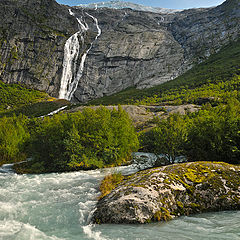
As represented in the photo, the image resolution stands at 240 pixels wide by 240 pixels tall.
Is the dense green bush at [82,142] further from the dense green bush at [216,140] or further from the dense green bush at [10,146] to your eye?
the dense green bush at [216,140]

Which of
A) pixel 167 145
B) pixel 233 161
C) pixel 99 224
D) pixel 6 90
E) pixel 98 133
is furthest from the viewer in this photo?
pixel 6 90

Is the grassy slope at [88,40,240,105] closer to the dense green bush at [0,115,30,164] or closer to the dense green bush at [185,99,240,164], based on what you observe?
the dense green bush at [0,115,30,164]

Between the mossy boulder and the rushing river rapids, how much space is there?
0.37m

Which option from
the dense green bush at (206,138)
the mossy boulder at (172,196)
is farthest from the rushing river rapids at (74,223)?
the dense green bush at (206,138)

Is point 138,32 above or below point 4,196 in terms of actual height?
above

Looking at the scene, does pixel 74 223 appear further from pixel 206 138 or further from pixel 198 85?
pixel 198 85

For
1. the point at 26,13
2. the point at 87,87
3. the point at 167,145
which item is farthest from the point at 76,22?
the point at 167,145

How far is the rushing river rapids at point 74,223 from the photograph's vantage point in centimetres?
650

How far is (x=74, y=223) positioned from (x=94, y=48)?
6065 inches

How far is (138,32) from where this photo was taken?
531 ft

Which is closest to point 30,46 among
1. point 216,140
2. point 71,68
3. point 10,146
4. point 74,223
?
point 71,68

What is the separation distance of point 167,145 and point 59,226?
33.2 ft

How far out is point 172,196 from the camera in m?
8.20

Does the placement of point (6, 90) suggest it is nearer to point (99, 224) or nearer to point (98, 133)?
point (98, 133)
